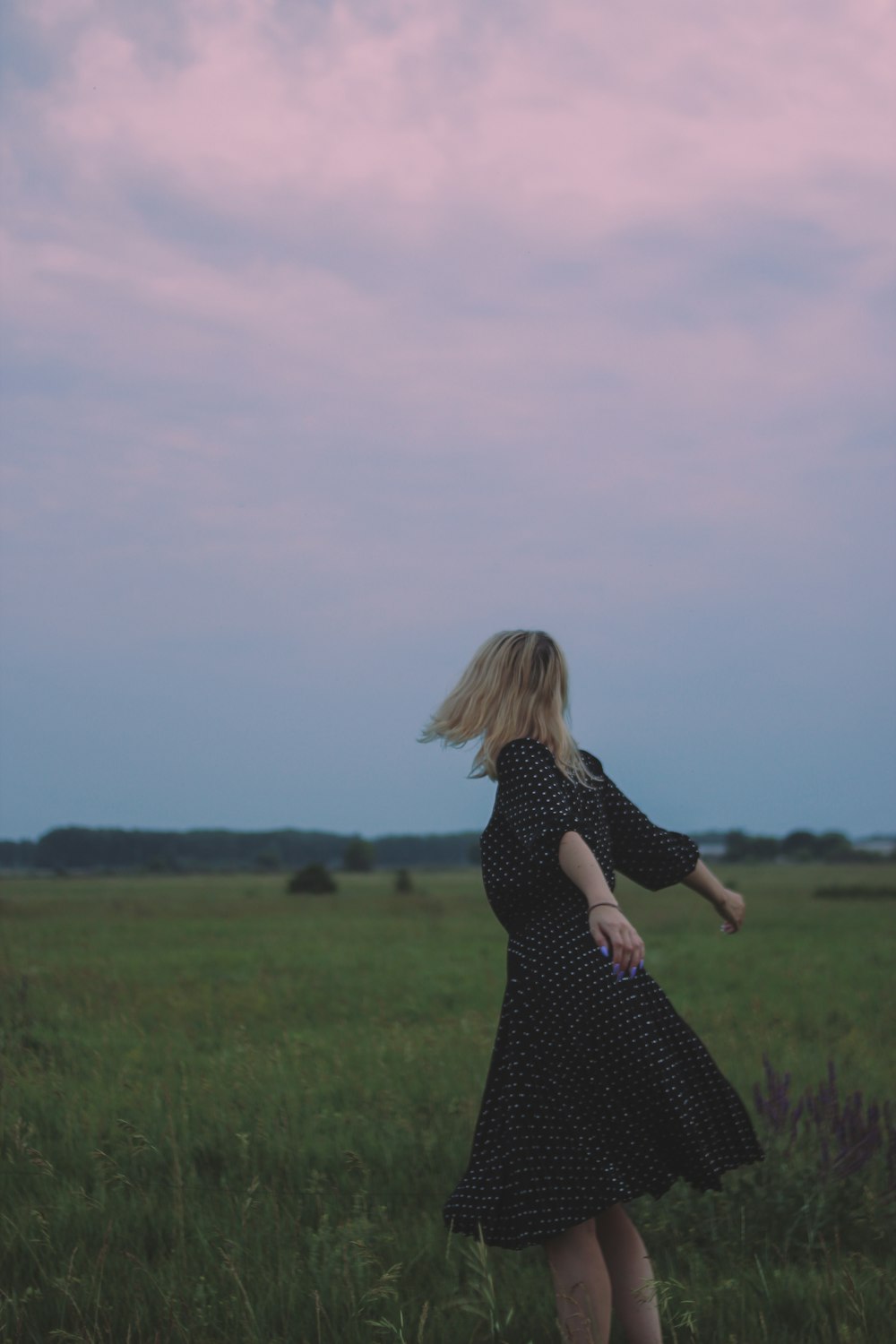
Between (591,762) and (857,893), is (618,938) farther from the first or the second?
(857,893)

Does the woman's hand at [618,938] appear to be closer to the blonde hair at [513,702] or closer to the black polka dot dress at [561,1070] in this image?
the black polka dot dress at [561,1070]

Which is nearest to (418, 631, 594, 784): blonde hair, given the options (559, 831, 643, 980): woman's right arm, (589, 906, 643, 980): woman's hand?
(559, 831, 643, 980): woman's right arm

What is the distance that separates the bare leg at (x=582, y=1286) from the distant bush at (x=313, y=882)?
56359 millimetres

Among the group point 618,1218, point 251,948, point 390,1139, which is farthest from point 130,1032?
point 251,948

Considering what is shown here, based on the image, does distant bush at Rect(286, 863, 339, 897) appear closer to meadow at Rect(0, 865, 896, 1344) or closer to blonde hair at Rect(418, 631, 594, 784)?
meadow at Rect(0, 865, 896, 1344)

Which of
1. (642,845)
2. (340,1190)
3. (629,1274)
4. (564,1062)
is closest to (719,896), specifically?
(642,845)

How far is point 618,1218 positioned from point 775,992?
446 inches

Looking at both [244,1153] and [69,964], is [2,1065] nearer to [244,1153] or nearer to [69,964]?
[244,1153]

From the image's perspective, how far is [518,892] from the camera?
Result: 127 inches

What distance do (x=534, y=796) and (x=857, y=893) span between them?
49.2 m

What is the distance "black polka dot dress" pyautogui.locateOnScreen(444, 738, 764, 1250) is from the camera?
3.10 metres

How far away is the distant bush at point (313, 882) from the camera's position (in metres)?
59.5

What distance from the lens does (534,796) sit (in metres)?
3.14

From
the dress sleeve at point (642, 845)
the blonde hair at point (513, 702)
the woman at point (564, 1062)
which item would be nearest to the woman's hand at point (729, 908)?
the dress sleeve at point (642, 845)
